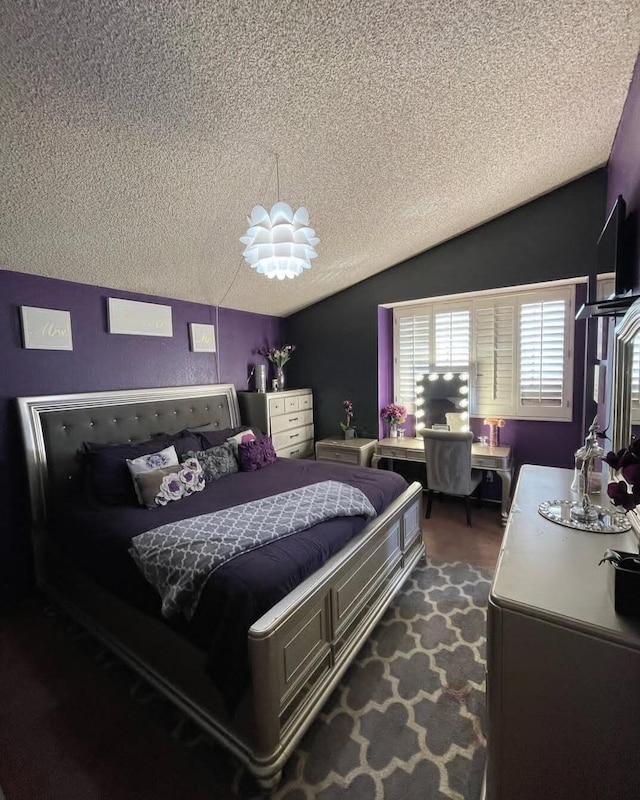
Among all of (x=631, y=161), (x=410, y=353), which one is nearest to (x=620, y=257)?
(x=631, y=161)

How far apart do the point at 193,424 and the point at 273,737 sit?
2.40 m

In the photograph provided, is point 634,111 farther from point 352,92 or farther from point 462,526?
point 462,526

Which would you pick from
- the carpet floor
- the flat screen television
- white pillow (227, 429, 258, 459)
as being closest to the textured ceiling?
the flat screen television

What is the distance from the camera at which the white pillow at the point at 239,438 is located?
295 cm

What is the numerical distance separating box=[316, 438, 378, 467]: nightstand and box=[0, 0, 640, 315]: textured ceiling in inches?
82.4

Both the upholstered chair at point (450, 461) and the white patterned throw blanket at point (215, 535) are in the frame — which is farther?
the upholstered chair at point (450, 461)

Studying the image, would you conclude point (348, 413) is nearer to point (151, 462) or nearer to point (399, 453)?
point (399, 453)

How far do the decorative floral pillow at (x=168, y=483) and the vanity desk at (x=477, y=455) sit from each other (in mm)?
1968

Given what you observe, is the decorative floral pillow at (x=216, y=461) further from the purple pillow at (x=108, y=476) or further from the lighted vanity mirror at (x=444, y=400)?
the lighted vanity mirror at (x=444, y=400)

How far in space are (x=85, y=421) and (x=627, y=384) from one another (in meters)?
3.15

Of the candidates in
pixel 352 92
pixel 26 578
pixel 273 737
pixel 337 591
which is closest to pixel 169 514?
pixel 337 591

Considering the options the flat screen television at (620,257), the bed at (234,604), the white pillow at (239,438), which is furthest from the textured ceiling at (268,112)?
the white pillow at (239,438)

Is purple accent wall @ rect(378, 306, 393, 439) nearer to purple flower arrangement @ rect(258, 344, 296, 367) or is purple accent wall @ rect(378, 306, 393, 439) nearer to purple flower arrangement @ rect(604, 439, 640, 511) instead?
purple flower arrangement @ rect(258, 344, 296, 367)

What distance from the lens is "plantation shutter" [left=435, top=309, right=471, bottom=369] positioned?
369cm
